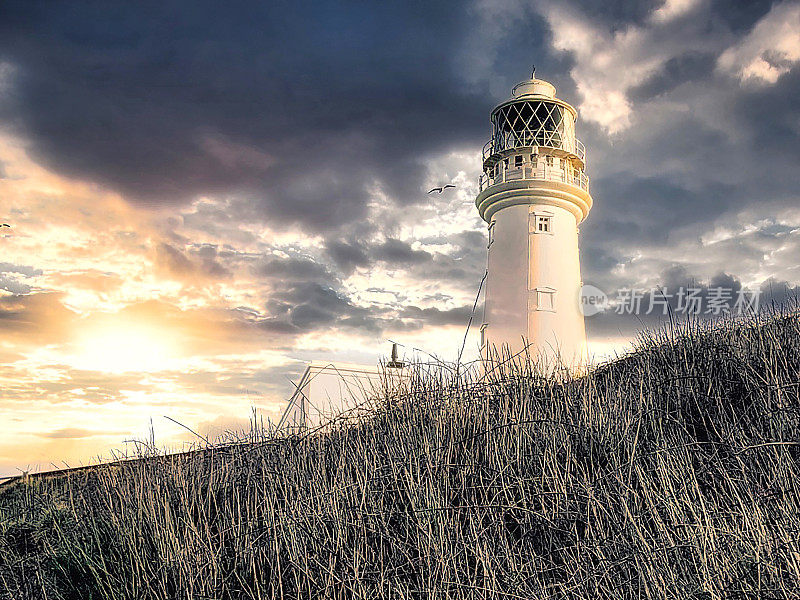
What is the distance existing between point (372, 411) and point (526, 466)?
1803 millimetres

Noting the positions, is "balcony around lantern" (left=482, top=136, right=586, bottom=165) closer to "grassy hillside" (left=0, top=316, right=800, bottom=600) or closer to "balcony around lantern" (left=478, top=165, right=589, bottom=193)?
"balcony around lantern" (left=478, top=165, right=589, bottom=193)

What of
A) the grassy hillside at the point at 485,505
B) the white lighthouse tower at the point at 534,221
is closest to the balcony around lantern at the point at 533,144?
the white lighthouse tower at the point at 534,221

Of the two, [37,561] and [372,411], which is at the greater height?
[372,411]

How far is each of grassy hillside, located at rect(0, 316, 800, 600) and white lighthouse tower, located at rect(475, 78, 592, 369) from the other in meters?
8.30

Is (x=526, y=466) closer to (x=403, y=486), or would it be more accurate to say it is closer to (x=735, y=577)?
(x=403, y=486)

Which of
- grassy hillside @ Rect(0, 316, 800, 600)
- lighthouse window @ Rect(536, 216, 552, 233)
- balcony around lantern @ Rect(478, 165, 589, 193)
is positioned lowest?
grassy hillside @ Rect(0, 316, 800, 600)

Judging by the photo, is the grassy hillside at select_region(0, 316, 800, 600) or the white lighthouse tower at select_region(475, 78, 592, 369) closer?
the grassy hillside at select_region(0, 316, 800, 600)

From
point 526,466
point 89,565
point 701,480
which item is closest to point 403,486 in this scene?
point 526,466

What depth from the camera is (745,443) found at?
4.69 metres

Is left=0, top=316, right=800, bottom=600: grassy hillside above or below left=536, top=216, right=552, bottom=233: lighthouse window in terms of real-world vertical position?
below

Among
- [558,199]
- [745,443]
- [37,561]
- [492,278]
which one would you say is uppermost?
[558,199]

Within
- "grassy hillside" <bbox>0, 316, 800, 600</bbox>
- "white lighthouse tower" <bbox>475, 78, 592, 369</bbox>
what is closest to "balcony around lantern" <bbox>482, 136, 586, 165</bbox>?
"white lighthouse tower" <bbox>475, 78, 592, 369</bbox>

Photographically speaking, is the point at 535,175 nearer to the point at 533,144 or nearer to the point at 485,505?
the point at 533,144

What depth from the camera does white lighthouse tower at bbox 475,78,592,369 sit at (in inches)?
584
